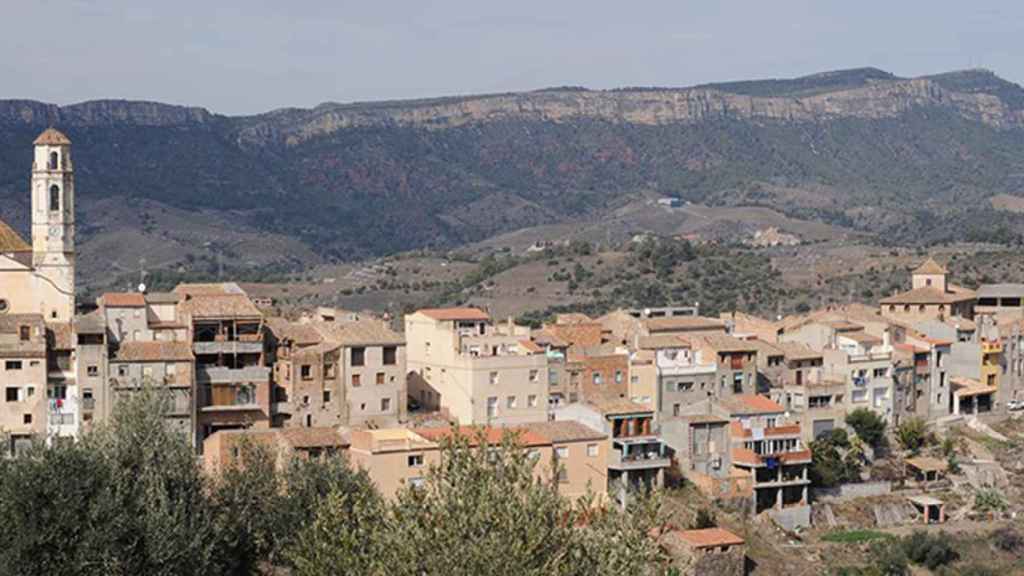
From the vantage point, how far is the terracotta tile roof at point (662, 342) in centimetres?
6062

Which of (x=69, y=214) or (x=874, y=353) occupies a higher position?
(x=69, y=214)

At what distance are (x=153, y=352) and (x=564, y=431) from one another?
12.3 m

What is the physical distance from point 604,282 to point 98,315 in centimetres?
6398

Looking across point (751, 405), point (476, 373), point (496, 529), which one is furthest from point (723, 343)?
A: point (496, 529)

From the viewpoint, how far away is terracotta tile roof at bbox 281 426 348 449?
1891 inches

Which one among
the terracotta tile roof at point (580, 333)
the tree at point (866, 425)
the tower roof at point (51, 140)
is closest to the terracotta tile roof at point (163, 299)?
the tower roof at point (51, 140)

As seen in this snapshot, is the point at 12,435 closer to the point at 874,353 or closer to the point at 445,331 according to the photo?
the point at 445,331

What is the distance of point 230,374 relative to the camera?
172 feet

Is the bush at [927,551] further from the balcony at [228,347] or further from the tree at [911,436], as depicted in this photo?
the balcony at [228,347]

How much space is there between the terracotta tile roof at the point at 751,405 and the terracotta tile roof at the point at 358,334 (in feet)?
35.9

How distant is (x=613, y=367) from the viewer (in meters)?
58.6

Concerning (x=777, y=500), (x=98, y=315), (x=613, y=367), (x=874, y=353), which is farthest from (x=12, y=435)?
(x=874, y=353)

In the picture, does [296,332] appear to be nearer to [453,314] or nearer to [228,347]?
[228,347]

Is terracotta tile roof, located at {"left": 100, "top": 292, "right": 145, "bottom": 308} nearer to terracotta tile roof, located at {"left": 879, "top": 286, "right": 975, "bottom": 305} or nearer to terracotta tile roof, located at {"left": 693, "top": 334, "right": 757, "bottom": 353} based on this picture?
terracotta tile roof, located at {"left": 693, "top": 334, "right": 757, "bottom": 353}
